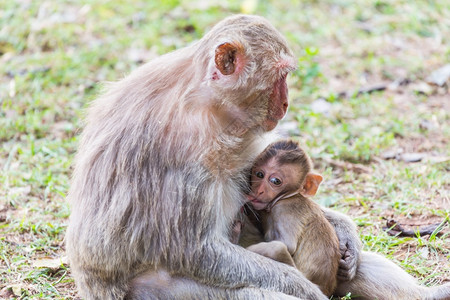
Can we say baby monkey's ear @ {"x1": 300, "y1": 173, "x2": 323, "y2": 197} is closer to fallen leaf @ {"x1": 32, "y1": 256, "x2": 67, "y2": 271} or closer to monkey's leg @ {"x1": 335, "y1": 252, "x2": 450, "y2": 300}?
monkey's leg @ {"x1": 335, "y1": 252, "x2": 450, "y2": 300}

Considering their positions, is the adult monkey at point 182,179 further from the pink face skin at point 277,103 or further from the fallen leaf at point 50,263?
the fallen leaf at point 50,263

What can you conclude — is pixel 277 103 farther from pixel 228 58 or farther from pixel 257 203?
pixel 257 203

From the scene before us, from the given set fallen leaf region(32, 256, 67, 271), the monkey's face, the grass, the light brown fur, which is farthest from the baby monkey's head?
fallen leaf region(32, 256, 67, 271)

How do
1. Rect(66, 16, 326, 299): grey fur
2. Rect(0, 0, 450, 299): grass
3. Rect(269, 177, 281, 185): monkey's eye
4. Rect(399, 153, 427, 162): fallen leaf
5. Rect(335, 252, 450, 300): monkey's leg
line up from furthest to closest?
Rect(399, 153, 427, 162): fallen leaf, Rect(0, 0, 450, 299): grass, Rect(269, 177, 281, 185): monkey's eye, Rect(335, 252, 450, 300): monkey's leg, Rect(66, 16, 326, 299): grey fur

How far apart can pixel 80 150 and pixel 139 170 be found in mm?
777

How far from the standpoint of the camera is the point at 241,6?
11555 mm

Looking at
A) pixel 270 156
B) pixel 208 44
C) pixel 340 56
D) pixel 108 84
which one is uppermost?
pixel 208 44

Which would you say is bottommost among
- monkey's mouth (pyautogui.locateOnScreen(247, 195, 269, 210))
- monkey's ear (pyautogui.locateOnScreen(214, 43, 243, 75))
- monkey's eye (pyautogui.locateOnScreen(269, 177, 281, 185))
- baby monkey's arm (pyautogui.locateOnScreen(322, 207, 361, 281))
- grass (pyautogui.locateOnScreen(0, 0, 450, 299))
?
grass (pyautogui.locateOnScreen(0, 0, 450, 299))

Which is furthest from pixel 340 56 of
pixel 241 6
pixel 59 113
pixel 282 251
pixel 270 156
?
pixel 282 251

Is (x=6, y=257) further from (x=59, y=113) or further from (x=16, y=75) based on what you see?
(x=16, y=75)

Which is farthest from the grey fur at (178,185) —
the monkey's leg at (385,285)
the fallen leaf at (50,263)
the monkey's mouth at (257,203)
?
the fallen leaf at (50,263)

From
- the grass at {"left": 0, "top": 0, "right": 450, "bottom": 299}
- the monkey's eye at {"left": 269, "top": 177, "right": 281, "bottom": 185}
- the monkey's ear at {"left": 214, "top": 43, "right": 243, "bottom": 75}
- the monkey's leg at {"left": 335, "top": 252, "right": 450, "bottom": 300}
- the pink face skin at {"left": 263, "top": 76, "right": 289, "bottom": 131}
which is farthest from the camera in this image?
the grass at {"left": 0, "top": 0, "right": 450, "bottom": 299}

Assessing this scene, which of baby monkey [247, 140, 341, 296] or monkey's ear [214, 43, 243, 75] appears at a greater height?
monkey's ear [214, 43, 243, 75]

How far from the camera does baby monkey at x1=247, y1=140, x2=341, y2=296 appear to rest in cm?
509
